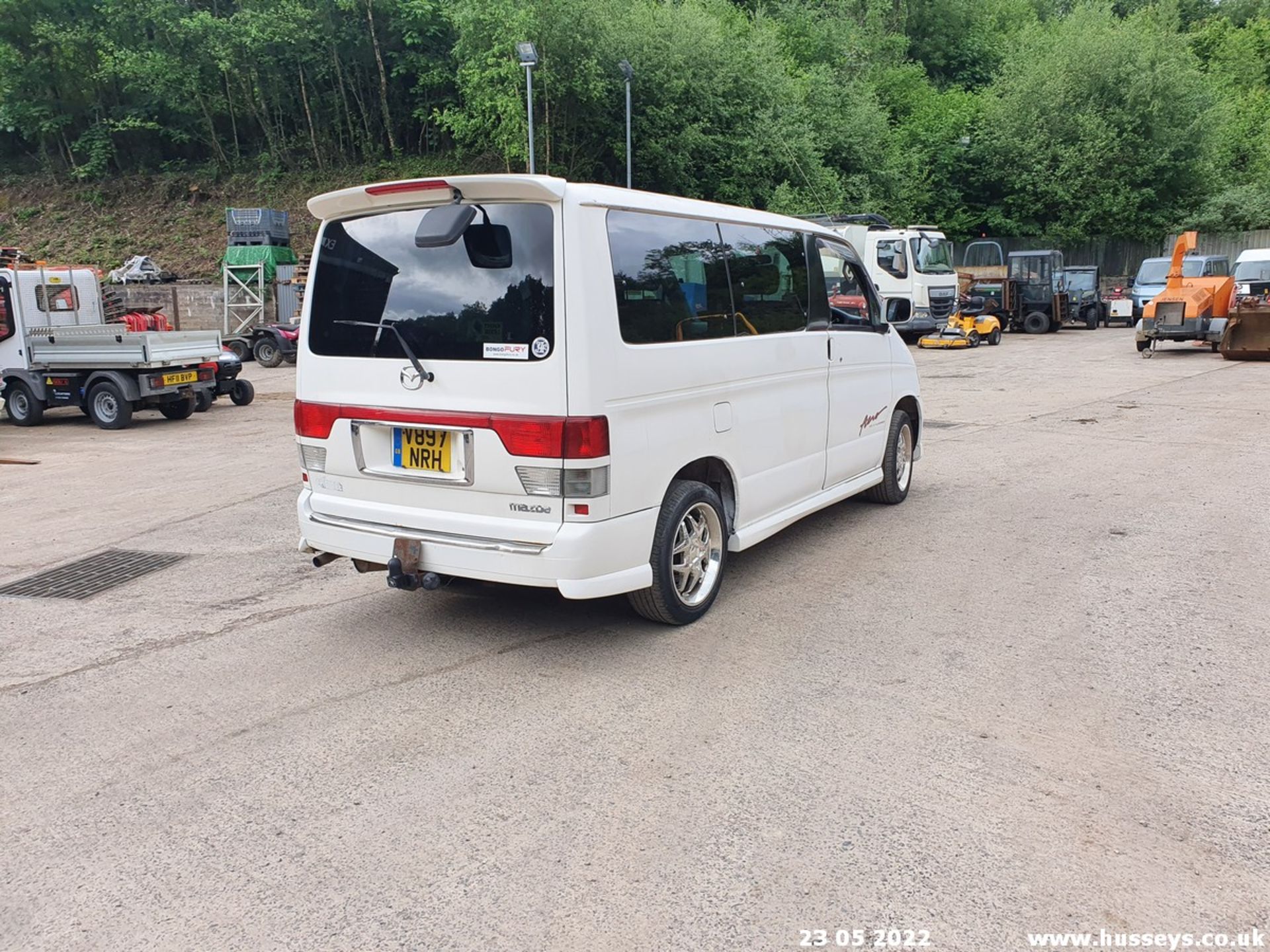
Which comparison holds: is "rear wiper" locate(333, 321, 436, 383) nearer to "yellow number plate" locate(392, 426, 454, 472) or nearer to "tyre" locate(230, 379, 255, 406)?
"yellow number plate" locate(392, 426, 454, 472)

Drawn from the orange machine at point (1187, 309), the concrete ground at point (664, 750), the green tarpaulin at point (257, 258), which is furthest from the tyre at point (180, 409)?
the orange machine at point (1187, 309)

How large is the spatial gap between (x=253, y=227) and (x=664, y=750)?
3012 centimetres

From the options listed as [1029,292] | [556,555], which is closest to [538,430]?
[556,555]

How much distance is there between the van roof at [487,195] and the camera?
165 inches

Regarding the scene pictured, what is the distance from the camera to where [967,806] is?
127 inches

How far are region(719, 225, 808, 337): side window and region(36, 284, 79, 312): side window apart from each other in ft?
42.5

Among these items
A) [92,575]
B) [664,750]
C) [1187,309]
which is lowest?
[92,575]

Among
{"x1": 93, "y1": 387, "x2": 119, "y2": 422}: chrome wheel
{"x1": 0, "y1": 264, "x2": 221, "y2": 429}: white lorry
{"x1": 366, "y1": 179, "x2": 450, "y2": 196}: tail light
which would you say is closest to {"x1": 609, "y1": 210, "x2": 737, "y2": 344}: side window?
Result: {"x1": 366, "y1": 179, "x2": 450, "y2": 196}: tail light

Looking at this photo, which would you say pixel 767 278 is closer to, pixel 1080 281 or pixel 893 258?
pixel 893 258

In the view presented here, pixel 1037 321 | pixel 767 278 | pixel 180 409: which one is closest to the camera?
pixel 767 278

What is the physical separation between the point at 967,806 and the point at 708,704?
3.81ft

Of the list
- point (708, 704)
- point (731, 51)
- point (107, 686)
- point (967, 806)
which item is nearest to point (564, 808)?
point (708, 704)

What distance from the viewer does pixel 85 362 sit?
13367 millimetres

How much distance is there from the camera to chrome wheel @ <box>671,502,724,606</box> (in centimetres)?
495
